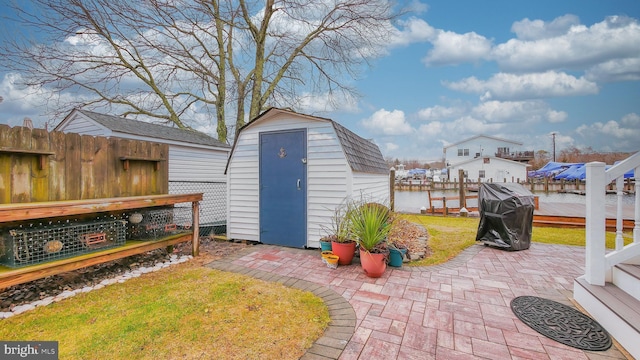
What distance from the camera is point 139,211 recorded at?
4.41 metres

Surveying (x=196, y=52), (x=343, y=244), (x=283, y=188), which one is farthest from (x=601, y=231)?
(x=196, y=52)

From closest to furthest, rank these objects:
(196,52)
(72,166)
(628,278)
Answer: (628,278)
(72,166)
(196,52)

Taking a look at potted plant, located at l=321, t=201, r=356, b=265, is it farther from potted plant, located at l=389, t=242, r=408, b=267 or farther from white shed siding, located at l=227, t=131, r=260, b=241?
white shed siding, located at l=227, t=131, r=260, b=241

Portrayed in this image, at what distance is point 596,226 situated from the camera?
2725 mm

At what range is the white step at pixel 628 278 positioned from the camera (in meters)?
2.38

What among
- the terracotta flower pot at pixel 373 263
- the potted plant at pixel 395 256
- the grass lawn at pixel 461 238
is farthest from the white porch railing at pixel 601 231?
the terracotta flower pot at pixel 373 263

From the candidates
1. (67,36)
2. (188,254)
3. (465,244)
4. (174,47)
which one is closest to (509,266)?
(465,244)

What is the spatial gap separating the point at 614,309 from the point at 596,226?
0.87 metres

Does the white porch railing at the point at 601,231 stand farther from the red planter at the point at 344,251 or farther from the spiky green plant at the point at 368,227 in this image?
the red planter at the point at 344,251

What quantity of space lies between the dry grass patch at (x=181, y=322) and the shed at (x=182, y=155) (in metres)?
4.29

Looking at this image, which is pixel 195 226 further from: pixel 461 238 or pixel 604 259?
pixel 461 238

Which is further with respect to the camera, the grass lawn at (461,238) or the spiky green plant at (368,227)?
the grass lawn at (461,238)

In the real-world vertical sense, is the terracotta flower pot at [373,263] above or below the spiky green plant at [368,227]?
below

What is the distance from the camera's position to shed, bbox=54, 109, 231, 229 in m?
7.63
